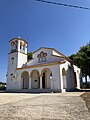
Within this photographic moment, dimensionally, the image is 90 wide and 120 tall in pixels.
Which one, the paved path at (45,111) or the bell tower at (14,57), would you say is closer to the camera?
the paved path at (45,111)

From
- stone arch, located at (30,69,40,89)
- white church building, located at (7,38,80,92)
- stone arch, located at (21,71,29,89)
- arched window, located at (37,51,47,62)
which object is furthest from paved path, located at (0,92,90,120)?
stone arch, located at (21,71,29,89)

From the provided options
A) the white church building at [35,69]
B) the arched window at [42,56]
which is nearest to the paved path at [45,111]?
the white church building at [35,69]

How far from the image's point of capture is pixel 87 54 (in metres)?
21.3

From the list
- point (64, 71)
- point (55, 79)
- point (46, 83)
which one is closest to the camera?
point (55, 79)

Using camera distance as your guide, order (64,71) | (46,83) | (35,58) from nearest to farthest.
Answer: (64,71) < (46,83) < (35,58)

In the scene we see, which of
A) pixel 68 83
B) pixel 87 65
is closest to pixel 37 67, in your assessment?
pixel 68 83

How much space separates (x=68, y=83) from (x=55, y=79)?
3.51 m

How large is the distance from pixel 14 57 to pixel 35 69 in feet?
20.7

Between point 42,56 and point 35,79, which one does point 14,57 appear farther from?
point 35,79

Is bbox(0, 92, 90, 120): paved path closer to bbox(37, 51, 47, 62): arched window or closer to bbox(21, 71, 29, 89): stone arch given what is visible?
bbox(37, 51, 47, 62): arched window

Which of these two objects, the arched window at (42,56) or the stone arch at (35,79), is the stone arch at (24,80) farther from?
the arched window at (42,56)

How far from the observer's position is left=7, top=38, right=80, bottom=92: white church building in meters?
21.1

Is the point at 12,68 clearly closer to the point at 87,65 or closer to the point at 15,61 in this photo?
the point at 15,61

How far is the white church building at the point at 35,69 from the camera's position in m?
21.1
